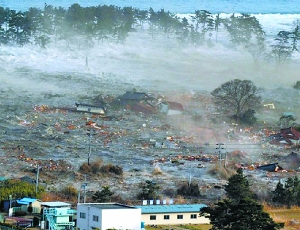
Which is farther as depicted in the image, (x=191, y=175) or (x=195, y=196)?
(x=191, y=175)

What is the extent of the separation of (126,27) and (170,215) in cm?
4270

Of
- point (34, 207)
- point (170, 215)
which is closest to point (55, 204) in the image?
point (34, 207)

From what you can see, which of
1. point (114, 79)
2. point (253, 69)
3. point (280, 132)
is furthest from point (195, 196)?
point (253, 69)

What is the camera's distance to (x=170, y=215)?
137 ft

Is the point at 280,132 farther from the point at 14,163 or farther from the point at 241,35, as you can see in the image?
the point at 241,35

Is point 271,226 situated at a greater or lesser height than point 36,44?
lesser

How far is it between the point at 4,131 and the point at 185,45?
88.7ft

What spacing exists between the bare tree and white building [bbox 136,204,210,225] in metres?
23.3

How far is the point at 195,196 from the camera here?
47.3m

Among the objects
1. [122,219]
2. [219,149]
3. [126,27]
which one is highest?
[126,27]

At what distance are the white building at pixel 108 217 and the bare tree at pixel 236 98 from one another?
1071 inches

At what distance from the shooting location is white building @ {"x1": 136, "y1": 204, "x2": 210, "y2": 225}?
41.3 meters

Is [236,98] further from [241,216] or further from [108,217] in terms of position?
[241,216]

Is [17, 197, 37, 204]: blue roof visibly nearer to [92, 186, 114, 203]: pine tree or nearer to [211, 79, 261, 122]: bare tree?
[92, 186, 114, 203]: pine tree
